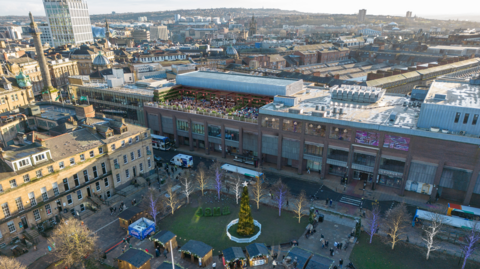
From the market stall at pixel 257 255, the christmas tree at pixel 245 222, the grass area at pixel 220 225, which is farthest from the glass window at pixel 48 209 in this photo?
the market stall at pixel 257 255

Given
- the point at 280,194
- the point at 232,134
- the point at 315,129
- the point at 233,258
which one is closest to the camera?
the point at 233,258

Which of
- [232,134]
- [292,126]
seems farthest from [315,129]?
[232,134]

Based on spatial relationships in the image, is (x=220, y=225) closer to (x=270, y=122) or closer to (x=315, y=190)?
(x=315, y=190)

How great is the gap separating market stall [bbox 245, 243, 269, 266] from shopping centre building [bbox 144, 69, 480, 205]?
2754 centimetres

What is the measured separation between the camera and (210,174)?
59875 mm

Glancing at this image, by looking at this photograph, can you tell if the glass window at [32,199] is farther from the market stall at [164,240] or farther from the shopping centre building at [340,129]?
the shopping centre building at [340,129]

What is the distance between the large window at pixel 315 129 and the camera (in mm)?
57938

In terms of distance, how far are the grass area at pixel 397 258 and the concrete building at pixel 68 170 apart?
43285mm

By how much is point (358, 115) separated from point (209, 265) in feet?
132

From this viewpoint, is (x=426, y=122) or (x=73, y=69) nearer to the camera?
(x=426, y=122)

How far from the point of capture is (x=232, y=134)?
69938mm

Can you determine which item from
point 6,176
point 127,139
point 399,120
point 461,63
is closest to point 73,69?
point 127,139

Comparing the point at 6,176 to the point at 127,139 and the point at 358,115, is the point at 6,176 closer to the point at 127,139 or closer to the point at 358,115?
the point at 127,139

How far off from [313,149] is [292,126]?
6.66m
